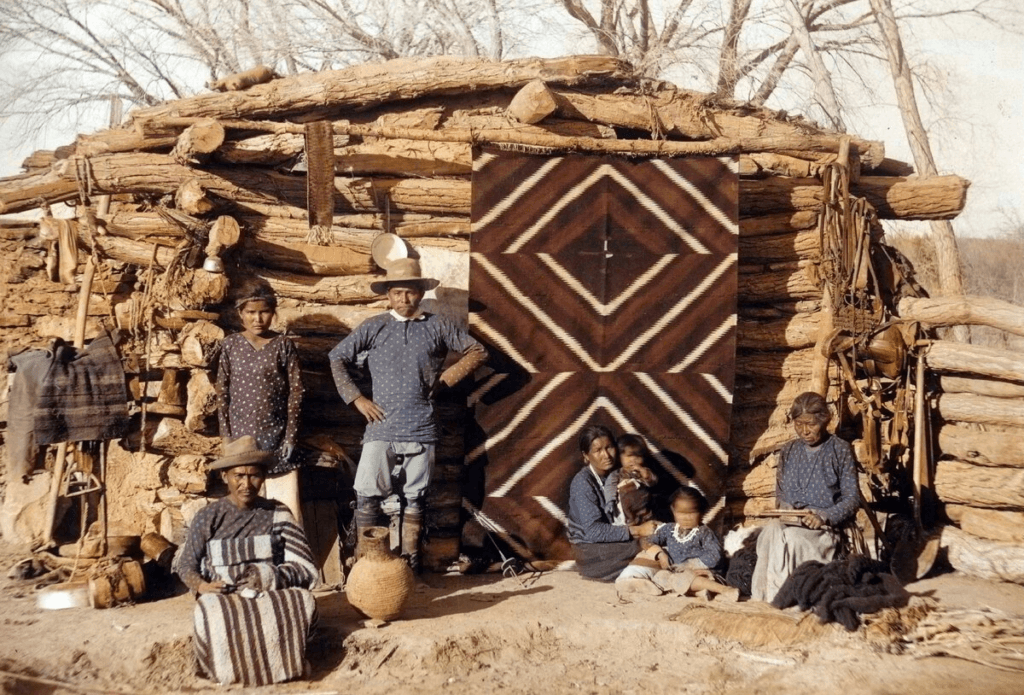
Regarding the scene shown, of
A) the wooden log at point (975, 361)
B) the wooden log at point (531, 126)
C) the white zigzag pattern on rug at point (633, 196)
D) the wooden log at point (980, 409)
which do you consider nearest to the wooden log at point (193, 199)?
the wooden log at point (531, 126)

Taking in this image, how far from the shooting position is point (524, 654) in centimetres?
612

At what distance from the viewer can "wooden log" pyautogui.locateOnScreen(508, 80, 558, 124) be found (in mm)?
7934

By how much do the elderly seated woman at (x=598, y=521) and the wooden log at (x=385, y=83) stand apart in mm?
2853

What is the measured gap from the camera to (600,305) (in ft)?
25.7

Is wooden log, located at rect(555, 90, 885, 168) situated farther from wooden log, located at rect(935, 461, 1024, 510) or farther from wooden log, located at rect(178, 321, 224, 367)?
wooden log, located at rect(178, 321, 224, 367)

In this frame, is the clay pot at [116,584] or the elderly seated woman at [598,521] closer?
the clay pot at [116,584]

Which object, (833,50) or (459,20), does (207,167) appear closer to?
(459,20)

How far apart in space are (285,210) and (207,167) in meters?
0.65

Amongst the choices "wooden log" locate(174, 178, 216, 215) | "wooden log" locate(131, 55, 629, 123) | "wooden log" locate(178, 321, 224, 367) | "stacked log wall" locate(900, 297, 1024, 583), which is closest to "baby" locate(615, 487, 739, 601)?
"stacked log wall" locate(900, 297, 1024, 583)

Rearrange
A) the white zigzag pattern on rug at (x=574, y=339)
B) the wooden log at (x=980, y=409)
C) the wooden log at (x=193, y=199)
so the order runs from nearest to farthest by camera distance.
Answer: the wooden log at (x=193, y=199)
the white zigzag pattern on rug at (x=574, y=339)
the wooden log at (x=980, y=409)

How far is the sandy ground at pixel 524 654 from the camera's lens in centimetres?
571

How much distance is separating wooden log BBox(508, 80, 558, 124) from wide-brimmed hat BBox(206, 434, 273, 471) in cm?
338

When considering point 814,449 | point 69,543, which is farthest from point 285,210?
point 814,449

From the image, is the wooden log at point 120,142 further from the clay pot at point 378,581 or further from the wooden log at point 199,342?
the clay pot at point 378,581
